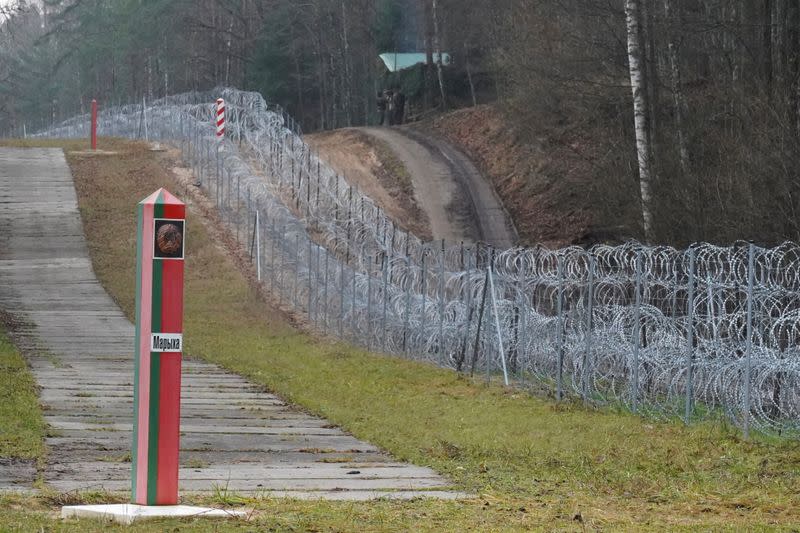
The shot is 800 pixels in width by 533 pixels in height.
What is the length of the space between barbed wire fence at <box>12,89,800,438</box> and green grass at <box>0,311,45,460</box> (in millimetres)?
5569

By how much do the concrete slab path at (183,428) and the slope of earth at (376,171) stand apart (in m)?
13.4

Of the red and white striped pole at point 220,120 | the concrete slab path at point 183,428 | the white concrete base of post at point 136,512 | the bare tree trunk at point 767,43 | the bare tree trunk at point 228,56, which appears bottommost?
the concrete slab path at point 183,428

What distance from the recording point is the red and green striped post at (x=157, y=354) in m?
7.83

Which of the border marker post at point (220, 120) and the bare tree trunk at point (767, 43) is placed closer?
the bare tree trunk at point (767, 43)

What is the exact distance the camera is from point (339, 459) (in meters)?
11.8

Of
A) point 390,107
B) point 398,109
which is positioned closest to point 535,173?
point 398,109

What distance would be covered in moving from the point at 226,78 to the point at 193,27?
13.2ft

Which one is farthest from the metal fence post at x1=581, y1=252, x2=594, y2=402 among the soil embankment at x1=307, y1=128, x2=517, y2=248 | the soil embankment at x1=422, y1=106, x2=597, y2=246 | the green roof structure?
the green roof structure

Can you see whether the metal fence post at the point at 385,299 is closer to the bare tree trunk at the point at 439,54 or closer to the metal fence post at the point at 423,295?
the metal fence post at the point at 423,295

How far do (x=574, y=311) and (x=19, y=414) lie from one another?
22.0 ft

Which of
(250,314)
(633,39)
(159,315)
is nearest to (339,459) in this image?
(159,315)

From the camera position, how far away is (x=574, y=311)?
1702cm

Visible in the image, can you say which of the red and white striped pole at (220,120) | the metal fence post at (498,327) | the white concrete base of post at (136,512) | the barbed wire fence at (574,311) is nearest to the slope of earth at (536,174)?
the barbed wire fence at (574,311)

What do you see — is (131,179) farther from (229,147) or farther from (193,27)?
(193,27)
